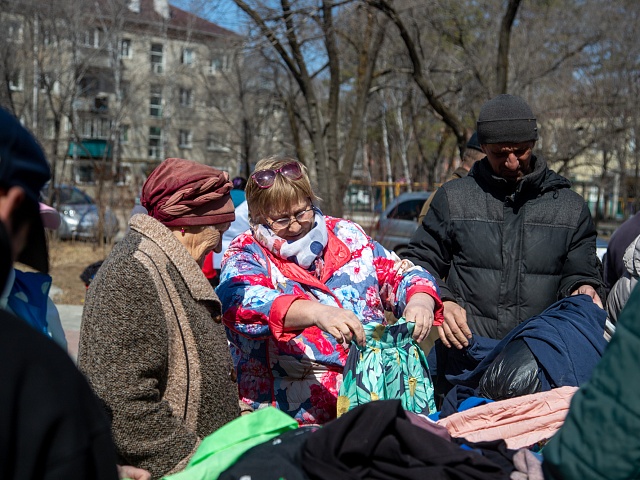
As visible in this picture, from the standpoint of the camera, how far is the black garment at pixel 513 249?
9.95ft

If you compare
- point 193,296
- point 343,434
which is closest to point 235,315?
point 193,296

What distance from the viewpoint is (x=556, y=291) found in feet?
10.0

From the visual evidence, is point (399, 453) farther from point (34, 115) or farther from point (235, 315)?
point (34, 115)

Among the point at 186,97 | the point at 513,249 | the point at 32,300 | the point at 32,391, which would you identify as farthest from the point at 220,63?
the point at 32,391

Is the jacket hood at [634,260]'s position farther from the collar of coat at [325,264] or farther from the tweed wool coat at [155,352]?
the tweed wool coat at [155,352]

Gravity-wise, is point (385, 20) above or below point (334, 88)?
above

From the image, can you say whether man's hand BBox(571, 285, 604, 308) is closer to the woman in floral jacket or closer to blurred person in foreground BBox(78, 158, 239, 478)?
the woman in floral jacket

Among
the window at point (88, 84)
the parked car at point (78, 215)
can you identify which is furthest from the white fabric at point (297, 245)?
the window at point (88, 84)

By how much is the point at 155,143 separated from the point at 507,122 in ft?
148

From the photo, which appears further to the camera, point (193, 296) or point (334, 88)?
point (334, 88)

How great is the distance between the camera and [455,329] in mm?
2855

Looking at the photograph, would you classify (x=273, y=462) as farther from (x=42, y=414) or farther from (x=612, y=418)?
(x=612, y=418)

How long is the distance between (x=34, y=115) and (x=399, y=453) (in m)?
23.0

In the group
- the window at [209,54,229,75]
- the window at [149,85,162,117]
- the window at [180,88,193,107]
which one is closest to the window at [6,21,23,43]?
the window at [209,54,229,75]
